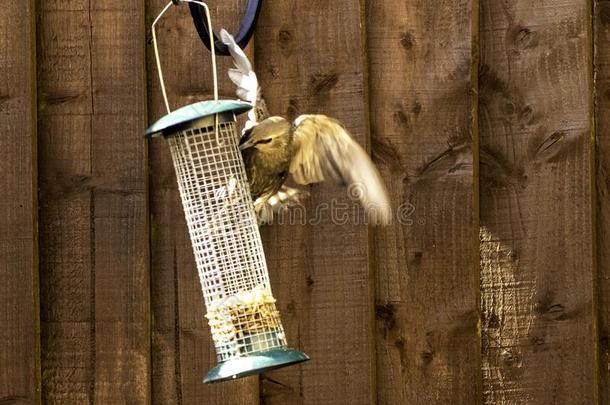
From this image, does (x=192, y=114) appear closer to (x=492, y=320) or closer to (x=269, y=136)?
(x=269, y=136)

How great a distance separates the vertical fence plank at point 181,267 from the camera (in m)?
2.59

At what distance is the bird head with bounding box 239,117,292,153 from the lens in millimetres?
2326

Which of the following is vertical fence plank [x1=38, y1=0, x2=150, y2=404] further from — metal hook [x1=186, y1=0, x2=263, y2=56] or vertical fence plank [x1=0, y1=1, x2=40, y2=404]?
metal hook [x1=186, y1=0, x2=263, y2=56]

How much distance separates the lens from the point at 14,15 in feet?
8.37

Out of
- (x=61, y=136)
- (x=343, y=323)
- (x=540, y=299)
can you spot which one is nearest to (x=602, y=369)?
(x=540, y=299)

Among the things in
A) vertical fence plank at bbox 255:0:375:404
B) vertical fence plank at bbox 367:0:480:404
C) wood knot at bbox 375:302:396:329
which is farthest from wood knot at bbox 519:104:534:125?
wood knot at bbox 375:302:396:329

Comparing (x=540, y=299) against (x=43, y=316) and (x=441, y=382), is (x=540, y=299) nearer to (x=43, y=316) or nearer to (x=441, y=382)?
(x=441, y=382)

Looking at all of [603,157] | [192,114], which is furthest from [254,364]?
[603,157]

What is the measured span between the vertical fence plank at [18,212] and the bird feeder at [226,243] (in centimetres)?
49

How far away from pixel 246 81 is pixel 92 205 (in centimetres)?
55

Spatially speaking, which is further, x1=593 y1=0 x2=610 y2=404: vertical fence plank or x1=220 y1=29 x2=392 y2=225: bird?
x1=593 y1=0 x2=610 y2=404: vertical fence plank

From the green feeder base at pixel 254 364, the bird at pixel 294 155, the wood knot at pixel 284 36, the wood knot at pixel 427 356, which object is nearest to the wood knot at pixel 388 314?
the wood knot at pixel 427 356

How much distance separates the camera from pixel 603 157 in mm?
2691

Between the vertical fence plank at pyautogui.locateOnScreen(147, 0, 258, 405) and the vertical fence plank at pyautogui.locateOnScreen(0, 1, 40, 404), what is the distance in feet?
1.01
